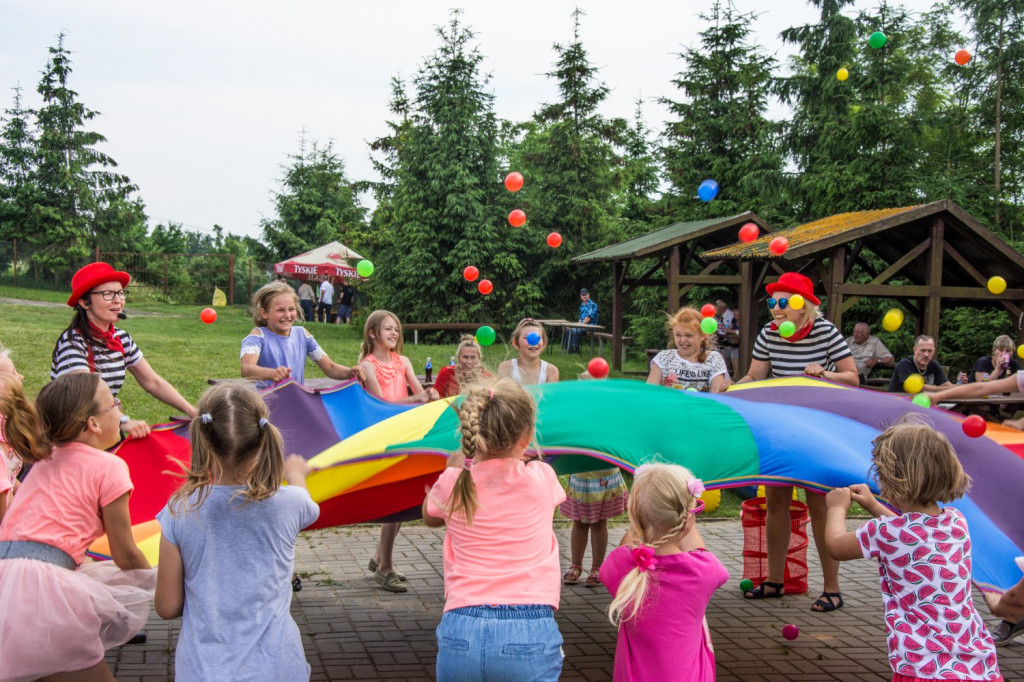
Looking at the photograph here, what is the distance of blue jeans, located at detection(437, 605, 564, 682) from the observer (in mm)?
2527

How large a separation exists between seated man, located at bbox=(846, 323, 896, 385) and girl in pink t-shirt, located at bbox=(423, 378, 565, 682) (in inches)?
408

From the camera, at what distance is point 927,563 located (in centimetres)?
271

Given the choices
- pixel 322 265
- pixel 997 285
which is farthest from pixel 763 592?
pixel 322 265

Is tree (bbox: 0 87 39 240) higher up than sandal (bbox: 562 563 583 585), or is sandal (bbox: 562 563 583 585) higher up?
tree (bbox: 0 87 39 240)

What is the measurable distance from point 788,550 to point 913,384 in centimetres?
352

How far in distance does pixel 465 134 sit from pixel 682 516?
71.6 feet

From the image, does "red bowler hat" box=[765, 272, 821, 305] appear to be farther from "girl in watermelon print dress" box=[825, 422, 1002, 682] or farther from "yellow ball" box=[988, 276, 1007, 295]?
"yellow ball" box=[988, 276, 1007, 295]

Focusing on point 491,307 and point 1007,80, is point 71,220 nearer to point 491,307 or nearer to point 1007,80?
point 491,307

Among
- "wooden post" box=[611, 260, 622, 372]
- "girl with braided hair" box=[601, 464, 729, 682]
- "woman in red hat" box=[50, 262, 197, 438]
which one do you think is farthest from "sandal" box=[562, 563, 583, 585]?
"wooden post" box=[611, 260, 622, 372]

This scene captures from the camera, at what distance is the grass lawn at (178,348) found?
11492mm

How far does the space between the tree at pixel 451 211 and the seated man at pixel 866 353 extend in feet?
38.8

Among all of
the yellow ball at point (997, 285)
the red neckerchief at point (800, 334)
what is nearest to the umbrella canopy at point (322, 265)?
the yellow ball at point (997, 285)

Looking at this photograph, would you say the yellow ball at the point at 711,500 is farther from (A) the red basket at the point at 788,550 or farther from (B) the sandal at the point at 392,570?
(B) the sandal at the point at 392,570

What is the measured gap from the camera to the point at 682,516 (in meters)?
2.67
